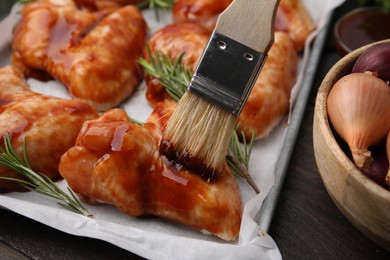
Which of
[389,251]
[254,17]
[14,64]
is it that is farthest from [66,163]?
[389,251]

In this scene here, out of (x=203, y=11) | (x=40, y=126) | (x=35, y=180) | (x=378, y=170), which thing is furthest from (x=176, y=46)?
(x=378, y=170)

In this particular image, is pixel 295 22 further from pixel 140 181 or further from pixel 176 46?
pixel 140 181

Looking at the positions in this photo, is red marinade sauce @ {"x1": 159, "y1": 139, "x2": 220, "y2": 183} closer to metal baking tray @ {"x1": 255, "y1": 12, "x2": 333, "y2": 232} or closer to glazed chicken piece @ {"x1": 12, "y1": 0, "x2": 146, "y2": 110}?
metal baking tray @ {"x1": 255, "y1": 12, "x2": 333, "y2": 232}

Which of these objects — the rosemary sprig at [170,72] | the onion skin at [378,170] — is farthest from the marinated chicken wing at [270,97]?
the onion skin at [378,170]

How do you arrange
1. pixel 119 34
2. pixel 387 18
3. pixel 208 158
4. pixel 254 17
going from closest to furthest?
pixel 254 17, pixel 208 158, pixel 119 34, pixel 387 18

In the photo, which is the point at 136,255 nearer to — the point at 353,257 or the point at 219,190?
the point at 219,190

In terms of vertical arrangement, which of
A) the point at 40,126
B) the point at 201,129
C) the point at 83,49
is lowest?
the point at 40,126

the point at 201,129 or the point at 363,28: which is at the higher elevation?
the point at 363,28
